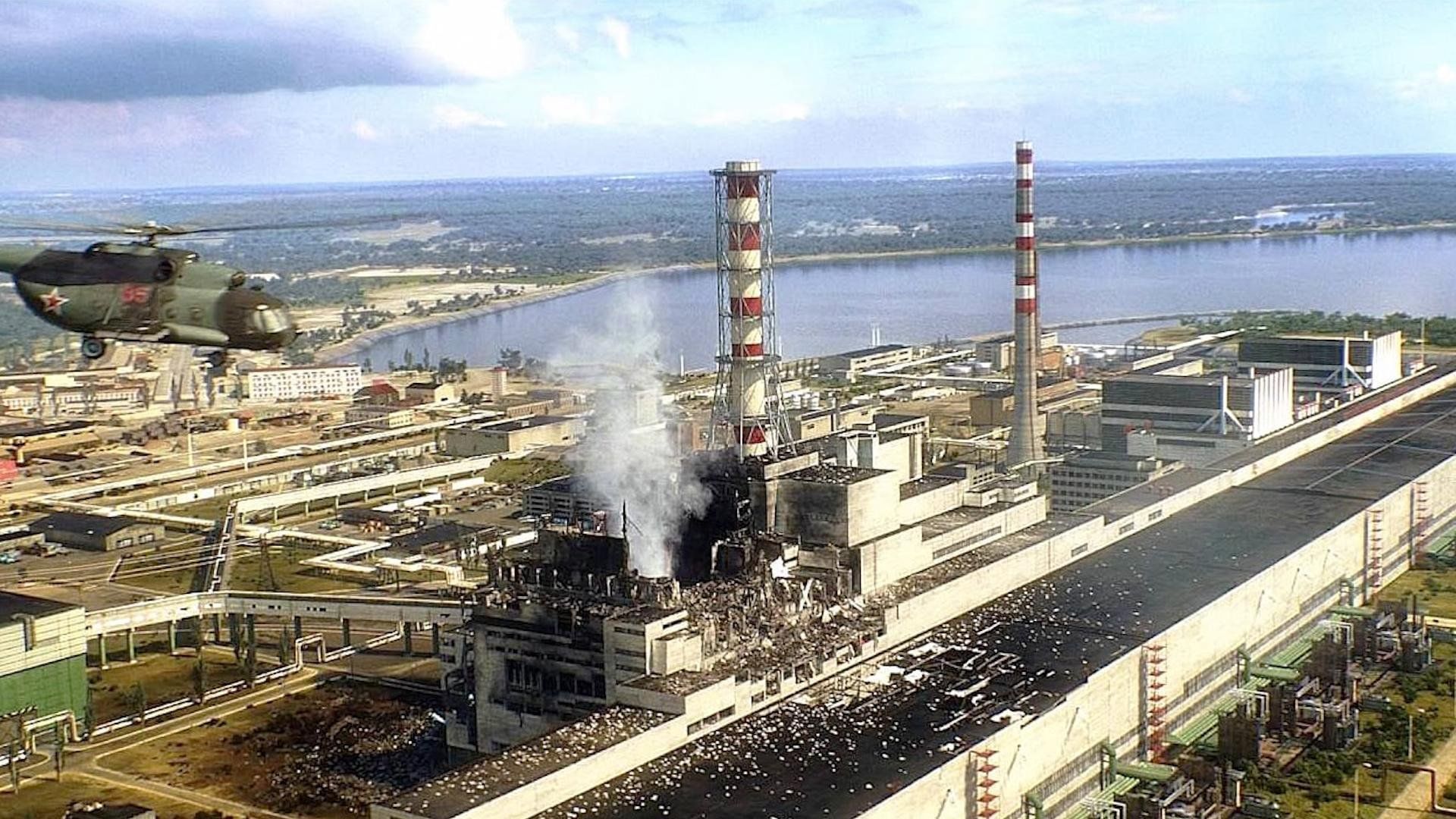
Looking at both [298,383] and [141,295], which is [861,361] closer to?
[298,383]

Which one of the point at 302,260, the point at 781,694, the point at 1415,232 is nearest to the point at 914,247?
the point at 1415,232

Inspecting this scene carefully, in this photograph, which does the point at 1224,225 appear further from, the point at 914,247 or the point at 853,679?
the point at 853,679

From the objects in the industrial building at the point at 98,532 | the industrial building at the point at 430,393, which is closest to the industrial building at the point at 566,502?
the industrial building at the point at 98,532

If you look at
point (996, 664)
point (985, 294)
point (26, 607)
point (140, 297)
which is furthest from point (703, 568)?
point (985, 294)

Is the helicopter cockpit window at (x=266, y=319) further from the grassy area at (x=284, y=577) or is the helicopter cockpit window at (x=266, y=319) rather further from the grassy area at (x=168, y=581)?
the grassy area at (x=168, y=581)

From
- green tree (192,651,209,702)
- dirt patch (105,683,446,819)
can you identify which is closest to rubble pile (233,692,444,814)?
dirt patch (105,683,446,819)
